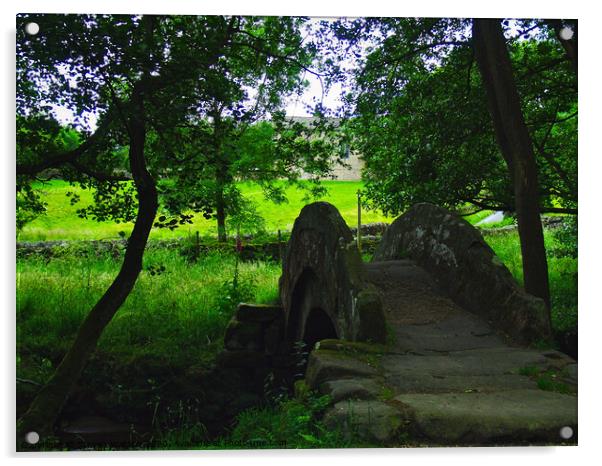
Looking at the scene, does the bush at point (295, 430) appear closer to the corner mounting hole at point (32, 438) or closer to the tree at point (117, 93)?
the corner mounting hole at point (32, 438)

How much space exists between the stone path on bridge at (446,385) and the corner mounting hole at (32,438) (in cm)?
226

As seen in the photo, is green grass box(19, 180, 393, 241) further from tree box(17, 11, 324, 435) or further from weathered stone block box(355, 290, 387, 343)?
weathered stone block box(355, 290, 387, 343)

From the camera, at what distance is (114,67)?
545 cm

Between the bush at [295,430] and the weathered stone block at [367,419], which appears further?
the bush at [295,430]

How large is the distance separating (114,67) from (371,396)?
3.51 m

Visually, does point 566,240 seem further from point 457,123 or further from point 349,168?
point 349,168

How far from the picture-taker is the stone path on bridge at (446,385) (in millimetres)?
4172

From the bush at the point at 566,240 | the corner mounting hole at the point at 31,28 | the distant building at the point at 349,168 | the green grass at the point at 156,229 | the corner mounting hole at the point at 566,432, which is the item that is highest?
→ the corner mounting hole at the point at 31,28

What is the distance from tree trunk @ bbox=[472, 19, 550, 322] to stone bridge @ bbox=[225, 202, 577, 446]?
436 mm

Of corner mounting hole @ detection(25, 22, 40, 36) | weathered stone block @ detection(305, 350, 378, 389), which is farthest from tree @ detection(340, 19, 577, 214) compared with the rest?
corner mounting hole @ detection(25, 22, 40, 36)

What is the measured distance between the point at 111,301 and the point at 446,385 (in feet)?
10.4

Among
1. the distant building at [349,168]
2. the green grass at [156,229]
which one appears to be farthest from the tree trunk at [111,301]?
the distant building at [349,168]

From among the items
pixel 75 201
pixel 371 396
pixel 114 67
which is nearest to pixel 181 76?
pixel 114 67
